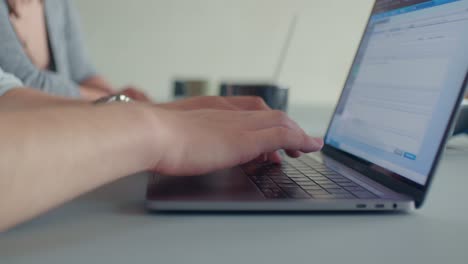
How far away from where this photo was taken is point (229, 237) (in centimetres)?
36

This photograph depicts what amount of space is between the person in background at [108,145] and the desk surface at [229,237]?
0.11 ft

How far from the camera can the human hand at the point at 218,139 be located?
0.44 m

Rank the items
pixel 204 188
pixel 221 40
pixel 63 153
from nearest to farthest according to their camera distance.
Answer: pixel 63 153, pixel 204 188, pixel 221 40

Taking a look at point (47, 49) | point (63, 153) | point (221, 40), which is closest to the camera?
point (63, 153)

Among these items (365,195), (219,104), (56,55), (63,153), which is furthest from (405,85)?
(56,55)

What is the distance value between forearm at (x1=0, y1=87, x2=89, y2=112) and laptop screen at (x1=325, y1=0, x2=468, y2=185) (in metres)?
0.47

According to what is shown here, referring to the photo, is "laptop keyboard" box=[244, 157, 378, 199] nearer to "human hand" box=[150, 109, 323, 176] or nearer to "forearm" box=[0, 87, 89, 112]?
"human hand" box=[150, 109, 323, 176]

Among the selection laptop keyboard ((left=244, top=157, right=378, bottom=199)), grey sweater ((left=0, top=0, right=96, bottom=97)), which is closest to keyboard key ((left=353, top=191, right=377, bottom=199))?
laptop keyboard ((left=244, top=157, right=378, bottom=199))

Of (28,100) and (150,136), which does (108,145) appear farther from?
(28,100)

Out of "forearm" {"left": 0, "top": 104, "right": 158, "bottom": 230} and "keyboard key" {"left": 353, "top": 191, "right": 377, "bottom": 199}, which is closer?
"forearm" {"left": 0, "top": 104, "right": 158, "bottom": 230}

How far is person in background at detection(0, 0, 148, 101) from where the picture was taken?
1.20 metres

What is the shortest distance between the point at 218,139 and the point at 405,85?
0.24m

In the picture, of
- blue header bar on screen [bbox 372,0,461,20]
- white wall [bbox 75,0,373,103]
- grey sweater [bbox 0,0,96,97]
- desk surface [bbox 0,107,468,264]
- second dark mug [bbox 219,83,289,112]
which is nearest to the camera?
desk surface [bbox 0,107,468,264]

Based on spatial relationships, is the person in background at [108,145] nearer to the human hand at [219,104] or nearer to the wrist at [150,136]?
the wrist at [150,136]
